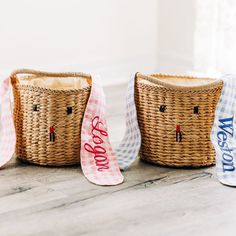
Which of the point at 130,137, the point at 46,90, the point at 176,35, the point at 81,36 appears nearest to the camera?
the point at 46,90

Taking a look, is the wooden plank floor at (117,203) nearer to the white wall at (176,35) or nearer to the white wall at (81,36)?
the white wall at (81,36)

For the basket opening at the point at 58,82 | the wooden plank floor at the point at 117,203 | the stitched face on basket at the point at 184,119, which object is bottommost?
the wooden plank floor at the point at 117,203

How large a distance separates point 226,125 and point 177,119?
0.55 feet

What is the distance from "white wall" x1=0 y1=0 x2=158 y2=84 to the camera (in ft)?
10.3

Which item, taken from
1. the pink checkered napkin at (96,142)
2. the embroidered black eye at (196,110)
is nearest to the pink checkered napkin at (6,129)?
the pink checkered napkin at (96,142)

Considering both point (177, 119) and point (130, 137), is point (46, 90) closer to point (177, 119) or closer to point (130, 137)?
point (130, 137)

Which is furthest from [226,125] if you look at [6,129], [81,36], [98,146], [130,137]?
[81,36]

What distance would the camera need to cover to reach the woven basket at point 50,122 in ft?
6.61

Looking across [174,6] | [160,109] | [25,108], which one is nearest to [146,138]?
[160,109]

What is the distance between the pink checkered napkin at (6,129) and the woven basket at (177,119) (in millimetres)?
450

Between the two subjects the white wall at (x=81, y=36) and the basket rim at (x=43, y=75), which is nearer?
the basket rim at (x=43, y=75)

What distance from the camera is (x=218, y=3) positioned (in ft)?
10.3

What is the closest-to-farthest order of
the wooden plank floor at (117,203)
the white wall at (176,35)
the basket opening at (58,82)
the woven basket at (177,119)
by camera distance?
the wooden plank floor at (117,203) → the woven basket at (177,119) → the basket opening at (58,82) → the white wall at (176,35)

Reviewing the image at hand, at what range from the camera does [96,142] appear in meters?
2.07
